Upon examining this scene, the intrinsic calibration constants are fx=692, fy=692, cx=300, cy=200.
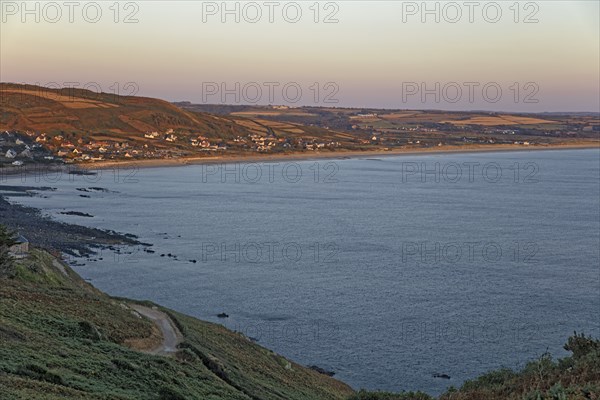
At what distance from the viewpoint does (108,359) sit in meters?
17.6

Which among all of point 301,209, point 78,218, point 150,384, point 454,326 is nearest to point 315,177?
point 301,209

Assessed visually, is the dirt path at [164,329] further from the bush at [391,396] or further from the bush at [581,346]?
the bush at [581,346]

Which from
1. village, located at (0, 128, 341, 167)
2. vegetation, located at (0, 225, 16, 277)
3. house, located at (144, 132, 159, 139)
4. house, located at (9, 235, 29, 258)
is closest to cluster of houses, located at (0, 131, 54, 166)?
village, located at (0, 128, 341, 167)

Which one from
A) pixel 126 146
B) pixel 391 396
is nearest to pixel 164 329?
pixel 391 396

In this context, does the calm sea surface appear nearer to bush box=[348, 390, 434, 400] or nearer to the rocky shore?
the rocky shore

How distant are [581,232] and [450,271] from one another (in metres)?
22.6

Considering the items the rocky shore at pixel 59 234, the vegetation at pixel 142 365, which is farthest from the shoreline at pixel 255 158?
the vegetation at pixel 142 365

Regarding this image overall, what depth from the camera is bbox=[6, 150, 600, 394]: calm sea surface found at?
3350 cm

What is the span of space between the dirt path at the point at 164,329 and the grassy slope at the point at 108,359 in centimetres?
39

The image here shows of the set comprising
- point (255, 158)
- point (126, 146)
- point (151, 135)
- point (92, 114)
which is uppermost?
point (92, 114)

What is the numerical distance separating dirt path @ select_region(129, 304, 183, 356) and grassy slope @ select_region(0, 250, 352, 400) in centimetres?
39

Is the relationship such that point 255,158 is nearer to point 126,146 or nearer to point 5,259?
point 126,146

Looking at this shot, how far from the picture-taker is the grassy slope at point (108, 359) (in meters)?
14.4

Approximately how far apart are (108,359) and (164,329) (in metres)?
8.24
